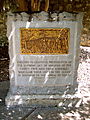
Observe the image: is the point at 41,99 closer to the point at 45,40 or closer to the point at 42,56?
the point at 42,56

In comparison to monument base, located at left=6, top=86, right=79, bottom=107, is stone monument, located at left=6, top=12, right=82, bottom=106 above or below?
above

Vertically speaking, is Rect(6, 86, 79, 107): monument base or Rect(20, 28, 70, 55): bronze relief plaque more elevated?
Rect(20, 28, 70, 55): bronze relief plaque

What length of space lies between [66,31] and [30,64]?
83cm

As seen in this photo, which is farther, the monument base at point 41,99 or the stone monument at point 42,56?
the monument base at point 41,99

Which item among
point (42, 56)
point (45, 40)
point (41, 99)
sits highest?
point (45, 40)

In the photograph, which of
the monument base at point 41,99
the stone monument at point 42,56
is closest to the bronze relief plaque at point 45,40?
the stone monument at point 42,56

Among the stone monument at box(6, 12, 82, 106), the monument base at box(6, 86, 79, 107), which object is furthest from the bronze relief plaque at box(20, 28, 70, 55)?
the monument base at box(6, 86, 79, 107)

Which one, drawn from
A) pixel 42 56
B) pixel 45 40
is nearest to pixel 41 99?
pixel 42 56

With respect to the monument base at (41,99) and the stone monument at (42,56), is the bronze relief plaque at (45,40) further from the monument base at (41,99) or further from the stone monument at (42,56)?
the monument base at (41,99)

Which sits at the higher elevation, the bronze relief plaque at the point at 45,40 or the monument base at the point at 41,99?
the bronze relief plaque at the point at 45,40

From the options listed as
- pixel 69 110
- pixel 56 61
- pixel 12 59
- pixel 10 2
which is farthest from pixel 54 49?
pixel 10 2

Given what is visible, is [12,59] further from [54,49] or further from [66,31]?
[66,31]

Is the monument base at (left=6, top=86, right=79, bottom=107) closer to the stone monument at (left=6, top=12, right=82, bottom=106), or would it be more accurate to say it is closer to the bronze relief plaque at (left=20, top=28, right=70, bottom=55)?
the stone monument at (left=6, top=12, right=82, bottom=106)

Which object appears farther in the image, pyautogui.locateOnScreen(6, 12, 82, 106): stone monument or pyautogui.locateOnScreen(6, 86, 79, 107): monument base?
pyautogui.locateOnScreen(6, 86, 79, 107): monument base
